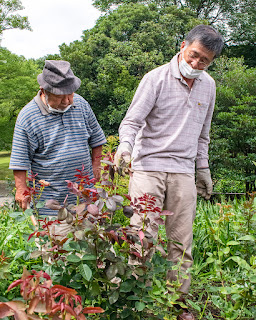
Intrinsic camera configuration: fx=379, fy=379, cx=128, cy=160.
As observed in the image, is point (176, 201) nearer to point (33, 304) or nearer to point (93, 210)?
point (93, 210)

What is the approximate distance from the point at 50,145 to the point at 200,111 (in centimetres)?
112

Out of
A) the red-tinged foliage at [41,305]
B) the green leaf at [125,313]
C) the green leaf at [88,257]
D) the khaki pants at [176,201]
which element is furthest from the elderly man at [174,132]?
the red-tinged foliage at [41,305]

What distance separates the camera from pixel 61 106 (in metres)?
2.67

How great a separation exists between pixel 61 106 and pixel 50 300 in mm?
1850

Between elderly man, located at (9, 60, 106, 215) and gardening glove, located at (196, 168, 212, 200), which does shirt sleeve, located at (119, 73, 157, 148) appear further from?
gardening glove, located at (196, 168, 212, 200)

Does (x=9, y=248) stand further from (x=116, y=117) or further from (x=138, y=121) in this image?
(x=116, y=117)

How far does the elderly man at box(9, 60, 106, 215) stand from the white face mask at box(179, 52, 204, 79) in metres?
0.76

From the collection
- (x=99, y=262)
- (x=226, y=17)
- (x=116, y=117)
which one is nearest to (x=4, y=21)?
(x=116, y=117)

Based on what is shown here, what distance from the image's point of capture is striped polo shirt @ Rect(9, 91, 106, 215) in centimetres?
261

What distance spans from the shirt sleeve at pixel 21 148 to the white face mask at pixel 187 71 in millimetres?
1154

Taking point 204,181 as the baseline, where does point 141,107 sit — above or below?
above

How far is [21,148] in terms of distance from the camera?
2602mm

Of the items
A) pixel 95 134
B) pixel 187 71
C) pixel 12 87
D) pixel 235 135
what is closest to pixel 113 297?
pixel 95 134

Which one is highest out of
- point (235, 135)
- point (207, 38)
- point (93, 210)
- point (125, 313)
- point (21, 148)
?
point (207, 38)
